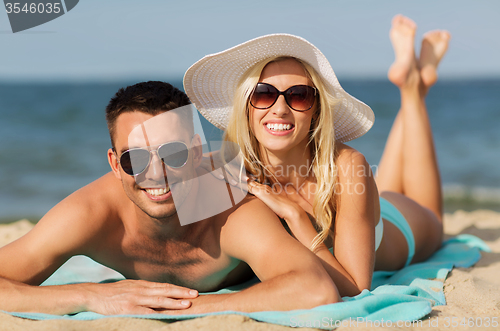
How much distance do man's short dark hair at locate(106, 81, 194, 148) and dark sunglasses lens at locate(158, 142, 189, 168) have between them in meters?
0.18

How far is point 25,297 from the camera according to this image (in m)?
2.71

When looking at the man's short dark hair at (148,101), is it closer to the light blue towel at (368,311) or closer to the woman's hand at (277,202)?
the woman's hand at (277,202)

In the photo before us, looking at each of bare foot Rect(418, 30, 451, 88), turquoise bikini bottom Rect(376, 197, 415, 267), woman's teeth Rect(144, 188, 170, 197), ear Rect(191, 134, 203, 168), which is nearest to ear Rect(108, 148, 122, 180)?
woman's teeth Rect(144, 188, 170, 197)

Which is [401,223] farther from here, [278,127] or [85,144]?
[85,144]

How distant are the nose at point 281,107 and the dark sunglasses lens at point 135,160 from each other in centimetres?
103

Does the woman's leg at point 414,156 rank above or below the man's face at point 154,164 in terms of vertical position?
below

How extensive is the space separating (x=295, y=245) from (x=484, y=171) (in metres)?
9.69

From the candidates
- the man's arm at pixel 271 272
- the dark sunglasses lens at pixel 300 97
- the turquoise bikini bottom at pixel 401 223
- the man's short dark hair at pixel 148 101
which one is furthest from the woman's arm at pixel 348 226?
the turquoise bikini bottom at pixel 401 223

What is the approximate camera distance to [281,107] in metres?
3.21

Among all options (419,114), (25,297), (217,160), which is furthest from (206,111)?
(419,114)

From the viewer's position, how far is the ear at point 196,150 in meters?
2.93

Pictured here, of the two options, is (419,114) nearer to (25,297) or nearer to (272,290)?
(272,290)

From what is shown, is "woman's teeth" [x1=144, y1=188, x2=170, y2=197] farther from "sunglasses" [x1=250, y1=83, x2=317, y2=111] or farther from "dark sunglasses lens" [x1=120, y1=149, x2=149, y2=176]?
"sunglasses" [x1=250, y1=83, x2=317, y2=111]

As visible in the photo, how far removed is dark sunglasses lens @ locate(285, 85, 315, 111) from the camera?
323cm
